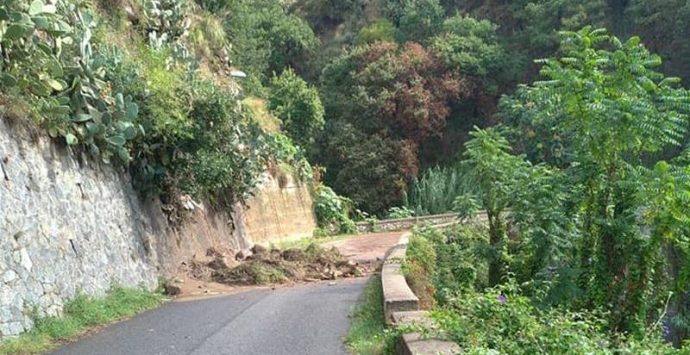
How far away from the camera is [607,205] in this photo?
400 inches

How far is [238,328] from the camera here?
31.5 feet

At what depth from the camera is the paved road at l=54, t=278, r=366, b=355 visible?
8.32 meters

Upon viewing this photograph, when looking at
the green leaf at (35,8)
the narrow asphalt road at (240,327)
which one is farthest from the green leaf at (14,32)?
the narrow asphalt road at (240,327)

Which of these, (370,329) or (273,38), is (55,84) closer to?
(370,329)

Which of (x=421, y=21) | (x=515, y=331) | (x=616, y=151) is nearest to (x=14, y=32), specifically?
(x=515, y=331)

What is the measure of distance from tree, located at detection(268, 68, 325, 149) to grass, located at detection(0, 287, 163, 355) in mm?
23260

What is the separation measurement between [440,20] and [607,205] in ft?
128

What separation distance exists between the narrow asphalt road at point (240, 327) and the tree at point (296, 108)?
22.7 metres

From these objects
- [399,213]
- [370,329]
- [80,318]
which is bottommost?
[370,329]

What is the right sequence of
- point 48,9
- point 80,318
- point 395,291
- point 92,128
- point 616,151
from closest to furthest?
point 395,291, point 616,151, point 80,318, point 48,9, point 92,128

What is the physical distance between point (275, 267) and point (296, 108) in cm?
2055

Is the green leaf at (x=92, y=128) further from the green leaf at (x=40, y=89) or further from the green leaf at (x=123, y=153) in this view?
the green leaf at (x=40, y=89)

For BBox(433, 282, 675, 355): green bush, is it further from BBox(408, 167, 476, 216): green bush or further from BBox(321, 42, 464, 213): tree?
BBox(321, 42, 464, 213): tree

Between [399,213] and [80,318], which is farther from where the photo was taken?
[399,213]
